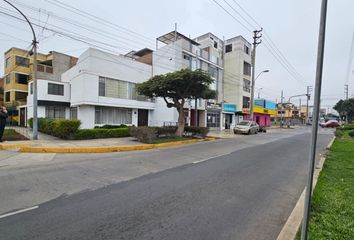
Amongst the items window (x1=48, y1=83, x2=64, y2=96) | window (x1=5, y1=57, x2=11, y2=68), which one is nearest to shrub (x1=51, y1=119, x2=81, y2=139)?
window (x1=48, y1=83, x2=64, y2=96)

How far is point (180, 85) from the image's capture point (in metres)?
15.9

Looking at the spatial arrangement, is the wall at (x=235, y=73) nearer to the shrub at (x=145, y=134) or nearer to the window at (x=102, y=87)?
the window at (x=102, y=87)

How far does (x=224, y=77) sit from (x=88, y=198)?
3460 centimetres

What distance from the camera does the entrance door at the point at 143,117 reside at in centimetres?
2434

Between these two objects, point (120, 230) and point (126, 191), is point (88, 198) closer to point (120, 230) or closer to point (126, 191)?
point (126, 191)

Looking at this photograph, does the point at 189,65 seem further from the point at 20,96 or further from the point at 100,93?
the point at 20,96

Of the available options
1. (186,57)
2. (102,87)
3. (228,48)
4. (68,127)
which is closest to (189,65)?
(186,57)

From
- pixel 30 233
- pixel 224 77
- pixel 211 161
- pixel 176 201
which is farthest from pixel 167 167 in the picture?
pixel 224 77

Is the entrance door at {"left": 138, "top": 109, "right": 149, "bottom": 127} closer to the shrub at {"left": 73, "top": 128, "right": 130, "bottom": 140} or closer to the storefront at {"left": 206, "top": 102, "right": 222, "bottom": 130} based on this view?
the shrub at {"left": 73, "top": 128, "right": 130, "bottom": 140}

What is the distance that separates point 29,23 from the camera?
1280cm

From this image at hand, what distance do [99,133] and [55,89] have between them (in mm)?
11739

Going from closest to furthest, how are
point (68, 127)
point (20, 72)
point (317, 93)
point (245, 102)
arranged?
point (317, 93) < point (68, 127) < point (20, 72) < point (245, 102)

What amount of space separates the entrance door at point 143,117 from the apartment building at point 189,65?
0.90 meters

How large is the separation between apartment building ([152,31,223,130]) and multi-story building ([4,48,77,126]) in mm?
14424
